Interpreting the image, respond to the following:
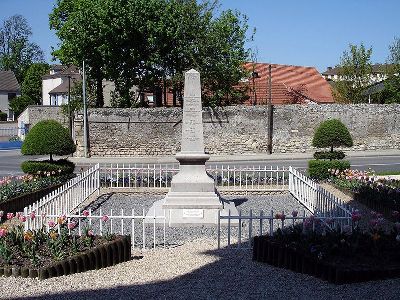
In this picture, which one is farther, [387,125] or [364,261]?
[387,125]

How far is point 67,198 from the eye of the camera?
13.9 m

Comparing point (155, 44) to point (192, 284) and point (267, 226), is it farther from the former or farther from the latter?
point (192, 284)

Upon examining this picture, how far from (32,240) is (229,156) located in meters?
23.7

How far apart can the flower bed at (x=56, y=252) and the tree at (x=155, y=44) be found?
2237cm

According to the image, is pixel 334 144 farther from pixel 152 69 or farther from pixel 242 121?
pixel 152 69

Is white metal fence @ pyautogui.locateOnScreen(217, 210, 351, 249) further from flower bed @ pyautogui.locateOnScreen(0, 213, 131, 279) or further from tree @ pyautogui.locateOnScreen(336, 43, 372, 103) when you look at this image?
tree @ pyautogui.locateOnScreen(336, 43, 372, 103)

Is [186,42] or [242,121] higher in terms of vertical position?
[186,42]

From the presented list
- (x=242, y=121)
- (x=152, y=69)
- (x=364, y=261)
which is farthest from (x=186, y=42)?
(x=364, y=261)

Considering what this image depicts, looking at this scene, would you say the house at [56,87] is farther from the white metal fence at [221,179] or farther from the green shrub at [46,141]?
the white metal fence at [221,179]

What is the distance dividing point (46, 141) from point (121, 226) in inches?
291

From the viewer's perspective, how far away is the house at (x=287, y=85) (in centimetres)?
3791

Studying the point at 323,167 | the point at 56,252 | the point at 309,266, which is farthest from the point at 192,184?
the point at 323,167

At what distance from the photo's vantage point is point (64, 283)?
7.20 metres

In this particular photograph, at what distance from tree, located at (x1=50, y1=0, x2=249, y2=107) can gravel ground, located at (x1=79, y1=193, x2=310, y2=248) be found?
1441 cm
